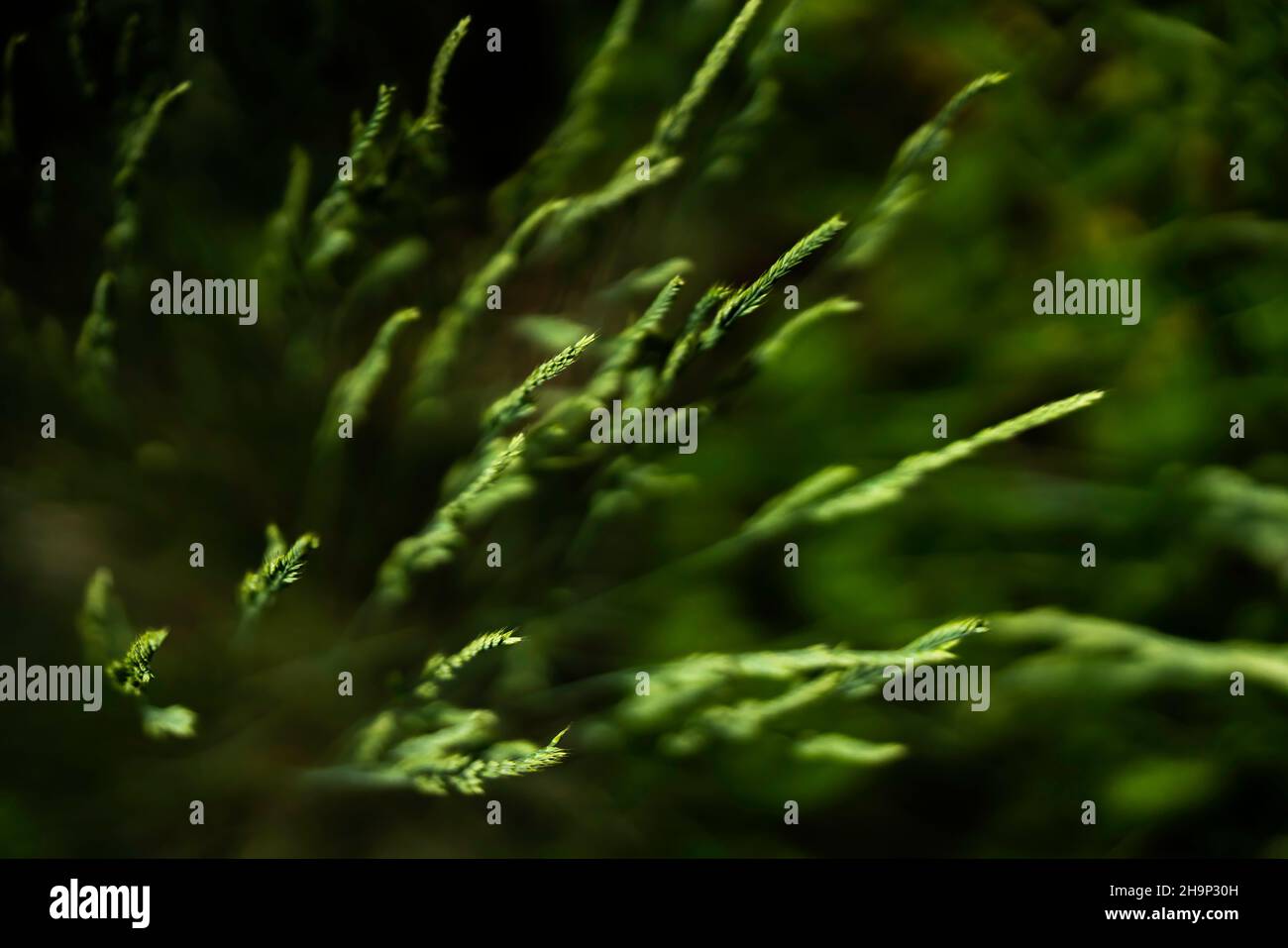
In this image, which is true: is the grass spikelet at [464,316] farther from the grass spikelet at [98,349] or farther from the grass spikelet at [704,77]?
the grass spikelet at [98,349]

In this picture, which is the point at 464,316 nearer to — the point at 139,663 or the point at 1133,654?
the point at 139,663

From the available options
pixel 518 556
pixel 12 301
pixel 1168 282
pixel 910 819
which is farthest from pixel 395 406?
pixel 1168 282

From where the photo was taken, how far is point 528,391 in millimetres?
561

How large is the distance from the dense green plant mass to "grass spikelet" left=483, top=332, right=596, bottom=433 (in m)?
0.19

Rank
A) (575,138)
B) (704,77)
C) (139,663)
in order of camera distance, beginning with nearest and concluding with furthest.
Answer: (139,663) → (704,77) → (575,138)

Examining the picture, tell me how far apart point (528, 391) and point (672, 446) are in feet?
1.03

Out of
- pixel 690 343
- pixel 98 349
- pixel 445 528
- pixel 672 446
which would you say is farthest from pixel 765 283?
Answer: pixel 98 349

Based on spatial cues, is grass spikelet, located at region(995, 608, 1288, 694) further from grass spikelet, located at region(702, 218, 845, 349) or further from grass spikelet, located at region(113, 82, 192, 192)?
grass spikelet, located at region(113, 82, 192, 192)

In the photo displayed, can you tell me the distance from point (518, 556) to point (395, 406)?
0.58ft

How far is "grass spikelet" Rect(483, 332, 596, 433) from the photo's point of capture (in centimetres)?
52

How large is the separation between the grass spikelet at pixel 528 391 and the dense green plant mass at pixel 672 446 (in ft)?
0.62

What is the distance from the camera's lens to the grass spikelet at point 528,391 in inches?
20.4

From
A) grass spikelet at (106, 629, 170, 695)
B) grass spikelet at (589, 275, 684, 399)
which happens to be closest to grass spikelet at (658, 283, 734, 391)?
grass spikelet at (589, 275, 684, 399)
